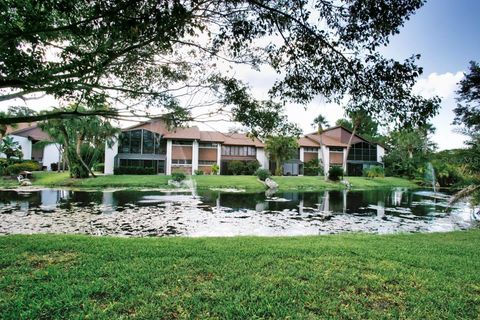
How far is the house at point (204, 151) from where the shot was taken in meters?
39.0

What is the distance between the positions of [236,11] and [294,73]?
1687 mm

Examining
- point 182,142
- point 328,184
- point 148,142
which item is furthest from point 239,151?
point 328,184

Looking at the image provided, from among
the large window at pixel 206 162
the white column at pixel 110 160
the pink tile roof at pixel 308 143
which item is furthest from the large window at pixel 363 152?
the white column at pixel 110 160

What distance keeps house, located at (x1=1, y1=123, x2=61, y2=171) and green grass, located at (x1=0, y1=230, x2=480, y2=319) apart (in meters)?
38.8

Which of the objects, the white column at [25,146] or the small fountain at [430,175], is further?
the white column at [25,146]

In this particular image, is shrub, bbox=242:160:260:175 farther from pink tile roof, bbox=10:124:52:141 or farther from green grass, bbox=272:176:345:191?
pink tile roof, bbox=10:124:52:141

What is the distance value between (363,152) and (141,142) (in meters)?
35.2

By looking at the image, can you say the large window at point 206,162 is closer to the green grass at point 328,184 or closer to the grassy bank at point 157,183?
the grassy bank at point 157,183

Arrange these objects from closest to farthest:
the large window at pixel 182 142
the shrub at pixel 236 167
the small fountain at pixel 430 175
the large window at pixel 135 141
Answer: the small fountain at pixel 430 175
the large window at pixel 135 141
the large window at pixel 182 142
the shrub at pixel 236 167

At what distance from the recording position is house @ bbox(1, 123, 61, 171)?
3875cm

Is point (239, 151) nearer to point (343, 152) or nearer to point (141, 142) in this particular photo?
point (141, 142)

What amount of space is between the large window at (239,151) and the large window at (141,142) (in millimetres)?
8941

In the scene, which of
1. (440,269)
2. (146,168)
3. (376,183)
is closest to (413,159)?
(376,183)

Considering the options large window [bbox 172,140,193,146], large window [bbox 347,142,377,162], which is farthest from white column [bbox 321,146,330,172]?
large window [bbox 172,140,193,146]
